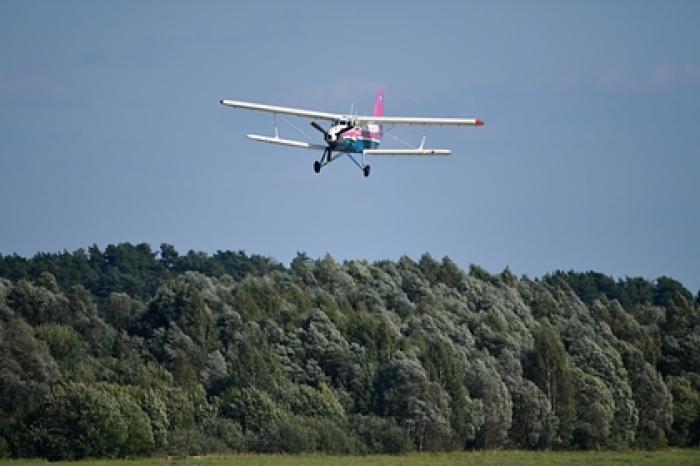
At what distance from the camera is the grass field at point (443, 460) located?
5844cm

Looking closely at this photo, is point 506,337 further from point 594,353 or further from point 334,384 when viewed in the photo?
point 334,384

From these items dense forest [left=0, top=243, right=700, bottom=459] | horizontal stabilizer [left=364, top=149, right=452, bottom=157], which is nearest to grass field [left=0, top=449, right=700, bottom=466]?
dense forest [left=0, top=243, right=700, bottom=459]

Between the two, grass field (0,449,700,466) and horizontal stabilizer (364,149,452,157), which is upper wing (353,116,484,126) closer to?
horizontal stabilizer (364,149,452,157)

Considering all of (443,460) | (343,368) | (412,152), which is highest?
(412,152)

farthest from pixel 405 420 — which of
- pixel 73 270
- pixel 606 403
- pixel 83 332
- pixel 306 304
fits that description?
pixel 73 270

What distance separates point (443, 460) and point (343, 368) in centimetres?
1517

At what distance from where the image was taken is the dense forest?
66125 millimetres

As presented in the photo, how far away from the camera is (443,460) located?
6431cm

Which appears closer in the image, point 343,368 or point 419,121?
point 419,121

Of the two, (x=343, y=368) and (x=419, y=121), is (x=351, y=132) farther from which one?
(x=343, y=368)

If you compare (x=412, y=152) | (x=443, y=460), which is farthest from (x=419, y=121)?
(x=443, y=460)

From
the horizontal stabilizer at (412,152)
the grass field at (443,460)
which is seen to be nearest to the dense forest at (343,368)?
the grass field at (443,460)

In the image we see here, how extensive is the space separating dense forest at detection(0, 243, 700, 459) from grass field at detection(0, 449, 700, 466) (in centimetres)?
224

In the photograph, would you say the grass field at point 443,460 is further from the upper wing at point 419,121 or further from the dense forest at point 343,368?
the upper wing at point 419,121
